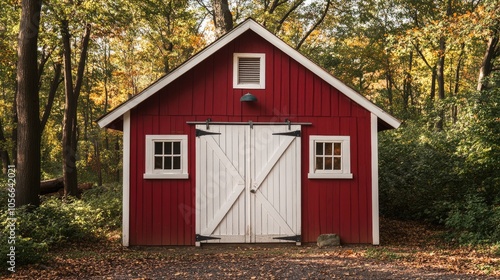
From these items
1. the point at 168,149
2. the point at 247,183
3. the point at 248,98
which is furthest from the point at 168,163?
the point at 248,98

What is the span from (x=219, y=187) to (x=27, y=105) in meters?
4.94

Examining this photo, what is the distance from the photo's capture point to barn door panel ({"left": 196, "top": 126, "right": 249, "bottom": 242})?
36.2 feet

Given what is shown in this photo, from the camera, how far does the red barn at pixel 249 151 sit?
36.1 ft

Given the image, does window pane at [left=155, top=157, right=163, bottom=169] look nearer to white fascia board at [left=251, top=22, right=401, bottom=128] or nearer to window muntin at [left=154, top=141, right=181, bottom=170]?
window muntin at [left=154, top=141, right=181, bottom=170]

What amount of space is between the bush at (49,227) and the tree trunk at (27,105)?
24.2 inches

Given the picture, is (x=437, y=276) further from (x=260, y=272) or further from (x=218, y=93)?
(x=218, y=93)

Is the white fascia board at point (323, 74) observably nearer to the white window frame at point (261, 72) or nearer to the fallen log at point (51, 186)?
the white window frame at point (261, 72)

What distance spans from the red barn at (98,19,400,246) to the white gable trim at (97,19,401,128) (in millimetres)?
23

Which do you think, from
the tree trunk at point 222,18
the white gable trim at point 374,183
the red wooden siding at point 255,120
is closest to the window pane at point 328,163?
the red wooden siding at point 255,120

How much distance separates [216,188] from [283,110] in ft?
7.79

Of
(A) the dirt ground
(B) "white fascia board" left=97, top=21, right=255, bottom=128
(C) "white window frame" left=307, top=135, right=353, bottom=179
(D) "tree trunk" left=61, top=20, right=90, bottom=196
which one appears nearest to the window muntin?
(B) "white fascia board" left=97, top=21, right=255, bottom=128

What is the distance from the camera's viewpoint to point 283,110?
11289mm

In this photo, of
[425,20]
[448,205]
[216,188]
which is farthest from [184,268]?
[425,20]

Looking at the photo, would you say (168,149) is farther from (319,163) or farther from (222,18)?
(222,18)
